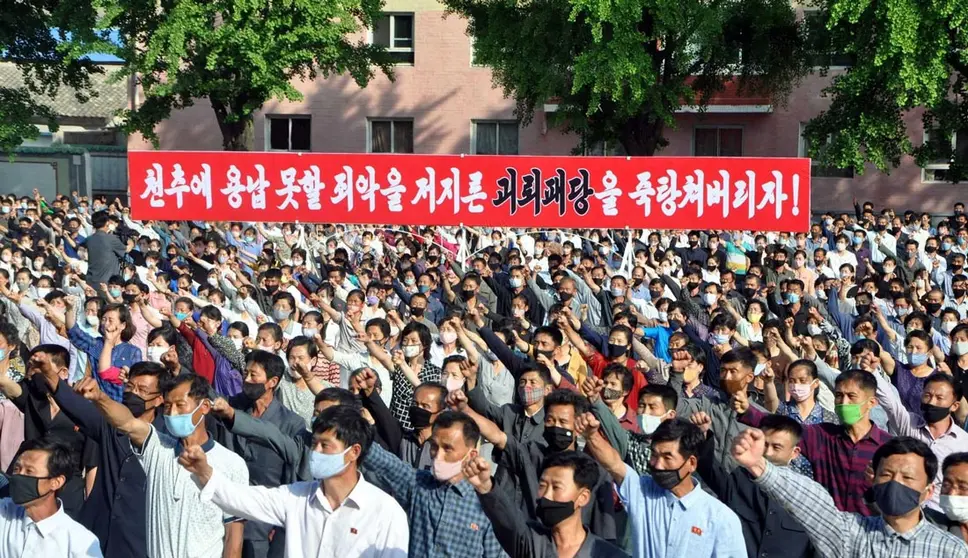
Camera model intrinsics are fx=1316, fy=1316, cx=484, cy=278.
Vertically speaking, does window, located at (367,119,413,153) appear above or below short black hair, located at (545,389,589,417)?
above

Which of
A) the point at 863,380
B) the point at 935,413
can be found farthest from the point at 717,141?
the point at 863,380

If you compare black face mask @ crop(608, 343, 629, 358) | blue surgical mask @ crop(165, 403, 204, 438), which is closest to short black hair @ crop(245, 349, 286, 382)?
blue surgical mask @ crop(165, 403, 204, 438)

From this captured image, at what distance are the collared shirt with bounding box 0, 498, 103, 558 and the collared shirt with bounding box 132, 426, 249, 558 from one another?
523mm

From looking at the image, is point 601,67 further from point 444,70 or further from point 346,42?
point 444,70

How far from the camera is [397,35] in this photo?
29656 mm

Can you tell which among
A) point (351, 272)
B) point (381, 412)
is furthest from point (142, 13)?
point (381, 412)

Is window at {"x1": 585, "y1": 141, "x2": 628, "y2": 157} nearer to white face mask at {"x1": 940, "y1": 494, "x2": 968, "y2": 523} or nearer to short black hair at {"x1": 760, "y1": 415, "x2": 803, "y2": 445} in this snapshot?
short black hair at {"x1": 760, "y1": 415, "x2": 803, "y2": 445}

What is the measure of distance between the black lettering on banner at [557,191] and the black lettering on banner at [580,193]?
0.09 meters

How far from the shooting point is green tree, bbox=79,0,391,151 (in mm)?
22469

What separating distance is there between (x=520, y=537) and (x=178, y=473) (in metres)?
1.76

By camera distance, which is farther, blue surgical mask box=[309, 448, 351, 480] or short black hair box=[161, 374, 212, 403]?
short black hair box=[161, 374, 212, 403]

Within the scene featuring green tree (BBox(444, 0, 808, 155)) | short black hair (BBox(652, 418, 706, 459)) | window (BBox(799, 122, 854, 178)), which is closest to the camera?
short black hair (BBox(652, 418, 706, 459))

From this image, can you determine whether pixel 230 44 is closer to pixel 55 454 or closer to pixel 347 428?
pixel 55 454

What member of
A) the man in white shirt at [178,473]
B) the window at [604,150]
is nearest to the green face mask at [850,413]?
the man in white shirt at [178,473]
